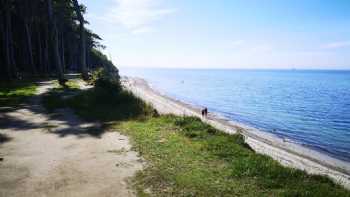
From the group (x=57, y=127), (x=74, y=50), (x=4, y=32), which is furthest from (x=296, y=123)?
(x=74, y=50)

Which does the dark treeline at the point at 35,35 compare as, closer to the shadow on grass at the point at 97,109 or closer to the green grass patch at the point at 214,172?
the shadow on grass at the point at 97,109

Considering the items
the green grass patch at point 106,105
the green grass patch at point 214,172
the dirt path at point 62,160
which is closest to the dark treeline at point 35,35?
the green grass patch at point 106,105

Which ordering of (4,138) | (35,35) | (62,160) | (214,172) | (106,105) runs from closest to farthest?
(214,172) < (62,160) < (4,138) < (106,105) < (35,35)

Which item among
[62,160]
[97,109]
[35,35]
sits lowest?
[62,160]

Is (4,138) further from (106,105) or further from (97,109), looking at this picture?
(106,105)

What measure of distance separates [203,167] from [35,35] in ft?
189

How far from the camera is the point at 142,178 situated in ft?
27.7

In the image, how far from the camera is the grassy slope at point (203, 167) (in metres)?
7.82

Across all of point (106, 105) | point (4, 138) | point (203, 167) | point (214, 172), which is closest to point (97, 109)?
point (106, 105)

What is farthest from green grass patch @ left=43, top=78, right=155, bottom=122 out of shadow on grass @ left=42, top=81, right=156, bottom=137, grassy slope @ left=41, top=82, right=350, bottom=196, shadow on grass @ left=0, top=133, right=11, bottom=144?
shadow on grass @ left=0, top=133, right=11, bottom=144

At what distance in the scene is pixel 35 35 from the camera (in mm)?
58469

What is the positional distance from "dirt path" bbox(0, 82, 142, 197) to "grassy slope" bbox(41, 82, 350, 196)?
0.65 metres

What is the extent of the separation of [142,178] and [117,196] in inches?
47.0

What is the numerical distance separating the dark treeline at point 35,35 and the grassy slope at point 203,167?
944 inches
